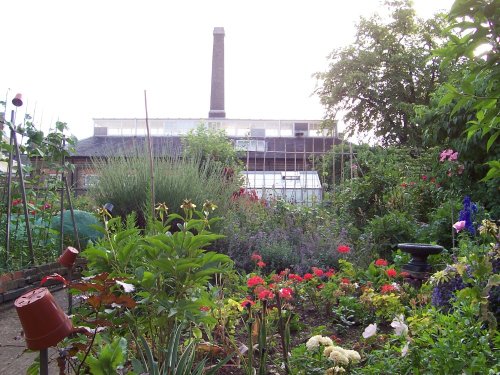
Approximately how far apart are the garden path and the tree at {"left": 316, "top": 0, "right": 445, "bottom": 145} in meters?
18.0

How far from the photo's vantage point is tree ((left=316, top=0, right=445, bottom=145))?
19.9m

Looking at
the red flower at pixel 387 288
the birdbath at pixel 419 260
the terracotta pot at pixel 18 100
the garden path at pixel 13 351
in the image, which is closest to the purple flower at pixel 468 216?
the birdbath at pixel 419 260

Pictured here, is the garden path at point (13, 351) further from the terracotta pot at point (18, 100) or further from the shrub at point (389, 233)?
the shrub at point (389, 233)

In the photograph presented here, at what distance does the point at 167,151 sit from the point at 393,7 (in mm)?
18070

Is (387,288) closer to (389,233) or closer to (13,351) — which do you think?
(13,351)

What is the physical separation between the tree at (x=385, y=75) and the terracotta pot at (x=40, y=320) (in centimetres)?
1929

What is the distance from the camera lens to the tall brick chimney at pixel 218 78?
2589cm

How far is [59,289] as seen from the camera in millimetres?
3883

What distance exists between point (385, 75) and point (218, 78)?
9260mm

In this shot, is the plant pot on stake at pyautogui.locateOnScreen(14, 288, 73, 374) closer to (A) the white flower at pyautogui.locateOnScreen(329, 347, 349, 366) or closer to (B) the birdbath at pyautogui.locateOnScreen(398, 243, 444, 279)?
(A) the white flower at pyautogui.locateOnScreen(329, 347, 349, 366)

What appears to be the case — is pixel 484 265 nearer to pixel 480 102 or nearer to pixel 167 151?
pixel 480 102

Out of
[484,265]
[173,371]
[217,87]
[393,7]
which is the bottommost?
[173,371]

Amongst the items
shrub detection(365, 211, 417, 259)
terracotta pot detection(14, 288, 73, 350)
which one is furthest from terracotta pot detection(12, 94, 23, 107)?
shrub detection(365, 211, 417, 259)

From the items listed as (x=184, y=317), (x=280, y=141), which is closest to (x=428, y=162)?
(x=184, y=317)
